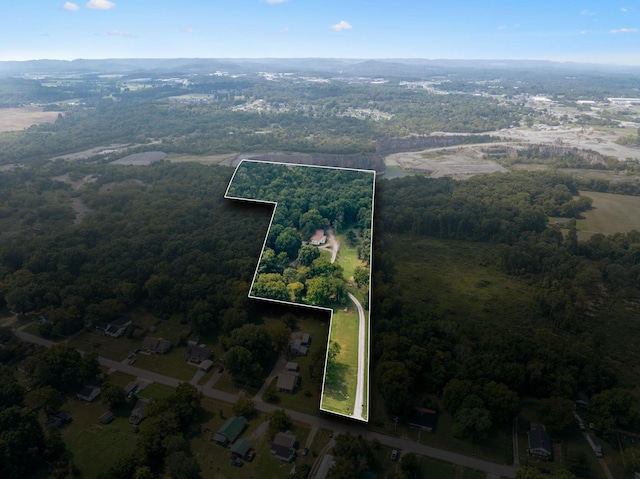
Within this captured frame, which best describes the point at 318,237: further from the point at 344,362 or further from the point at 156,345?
the point at 156,345

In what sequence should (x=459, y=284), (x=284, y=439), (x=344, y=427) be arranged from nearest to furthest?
(x=284, y=439) < (x=344, y=427) < (x=459, y=284)

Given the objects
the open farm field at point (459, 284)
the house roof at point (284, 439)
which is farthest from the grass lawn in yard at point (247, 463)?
the open farm field at point (459, 284)

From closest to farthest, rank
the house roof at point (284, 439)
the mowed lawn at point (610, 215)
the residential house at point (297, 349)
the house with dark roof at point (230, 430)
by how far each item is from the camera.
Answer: the house roof at point (284, 439), the house with dark roof at point (230, 430), the residential house at point (297, 349), the mowed lawn at point (610, 215)

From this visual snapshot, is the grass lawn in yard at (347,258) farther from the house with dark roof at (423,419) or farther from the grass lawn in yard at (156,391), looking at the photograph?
the grass lawn in yard at (156,391)

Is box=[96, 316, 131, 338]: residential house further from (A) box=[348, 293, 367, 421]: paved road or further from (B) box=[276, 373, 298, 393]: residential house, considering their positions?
(A) box=[348, 293, 367, 421]: paved road

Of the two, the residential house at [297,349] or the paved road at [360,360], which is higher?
the paved road at [360,360]

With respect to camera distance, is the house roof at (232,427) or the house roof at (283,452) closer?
the house roof at (283,452)

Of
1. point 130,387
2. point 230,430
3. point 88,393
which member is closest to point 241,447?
point 230,430
